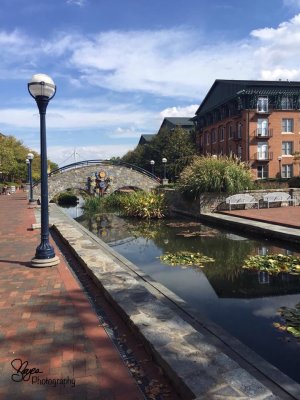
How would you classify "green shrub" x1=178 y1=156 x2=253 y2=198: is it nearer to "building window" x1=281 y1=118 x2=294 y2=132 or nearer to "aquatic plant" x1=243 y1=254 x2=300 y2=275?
"aquatic plant" x1=243 y1=254 x2=300 y2=275

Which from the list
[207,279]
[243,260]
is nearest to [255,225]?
[243,260]

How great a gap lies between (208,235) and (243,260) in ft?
12.5

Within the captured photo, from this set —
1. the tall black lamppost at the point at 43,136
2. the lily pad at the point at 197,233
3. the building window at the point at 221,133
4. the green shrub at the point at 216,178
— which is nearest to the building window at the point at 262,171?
the building window at the point at 221,133

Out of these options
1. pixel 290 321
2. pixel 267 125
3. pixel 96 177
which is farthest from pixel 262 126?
pixel 290 321

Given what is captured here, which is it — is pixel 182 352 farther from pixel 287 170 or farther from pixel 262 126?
pixel 287 170

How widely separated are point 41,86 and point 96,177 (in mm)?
26697

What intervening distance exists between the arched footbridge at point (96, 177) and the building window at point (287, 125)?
17378 mm

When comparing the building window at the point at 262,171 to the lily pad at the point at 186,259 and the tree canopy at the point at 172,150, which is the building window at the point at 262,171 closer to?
the tree canopy at the point at 172,150

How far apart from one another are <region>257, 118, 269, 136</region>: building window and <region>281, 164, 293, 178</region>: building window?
4539mm

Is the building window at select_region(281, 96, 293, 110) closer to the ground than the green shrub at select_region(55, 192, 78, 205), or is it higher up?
higher up

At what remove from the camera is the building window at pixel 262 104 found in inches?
1608

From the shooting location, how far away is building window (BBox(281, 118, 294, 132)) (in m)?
41.6

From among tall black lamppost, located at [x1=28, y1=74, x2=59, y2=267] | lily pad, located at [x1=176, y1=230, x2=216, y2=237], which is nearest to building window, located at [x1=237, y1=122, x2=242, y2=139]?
lily pad, located at [x1=176, y1=230, x2=216, y2=237]

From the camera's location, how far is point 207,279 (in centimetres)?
744
